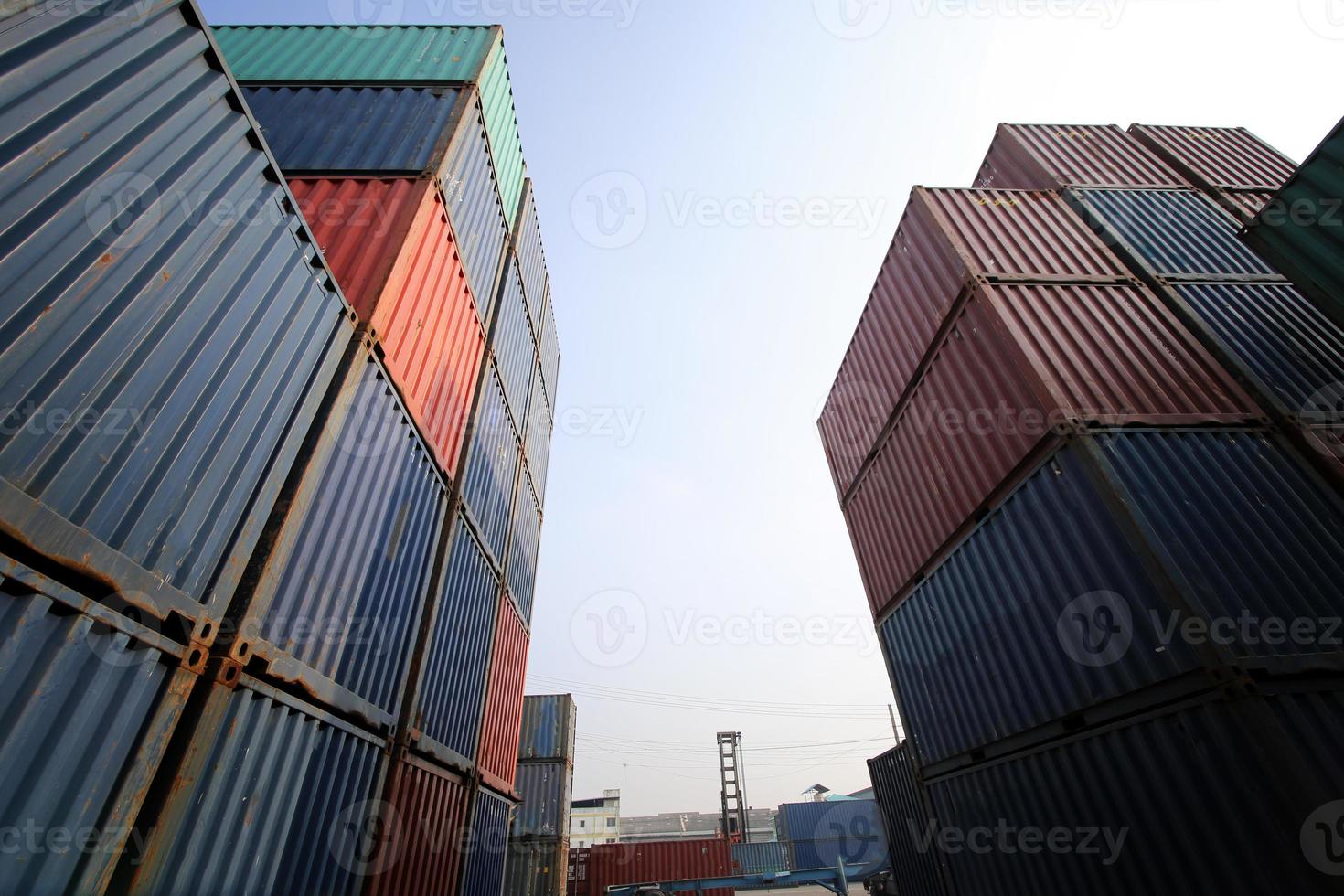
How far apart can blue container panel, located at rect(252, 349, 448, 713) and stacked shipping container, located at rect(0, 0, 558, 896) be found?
3 centimetres

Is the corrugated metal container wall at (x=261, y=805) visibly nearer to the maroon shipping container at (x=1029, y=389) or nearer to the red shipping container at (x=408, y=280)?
the red shipping container at (x=408, y=280)

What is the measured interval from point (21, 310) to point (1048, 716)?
24.9 feet

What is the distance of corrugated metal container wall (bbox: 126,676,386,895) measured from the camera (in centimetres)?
295

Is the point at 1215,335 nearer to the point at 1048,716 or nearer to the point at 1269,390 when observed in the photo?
the point at 1269,390

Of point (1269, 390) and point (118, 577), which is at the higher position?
point (1269, 390)

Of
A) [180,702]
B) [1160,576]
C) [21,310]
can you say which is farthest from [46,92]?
[1160,576]

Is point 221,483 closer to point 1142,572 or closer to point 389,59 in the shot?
point 1142,572

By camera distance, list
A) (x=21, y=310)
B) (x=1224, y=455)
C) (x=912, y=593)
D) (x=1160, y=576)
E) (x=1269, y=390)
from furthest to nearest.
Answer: (x=912, y=593) → (x=1269, y=390) → (x=1224, y=455) → (x=1160, y=576) → (x=21, y=310)

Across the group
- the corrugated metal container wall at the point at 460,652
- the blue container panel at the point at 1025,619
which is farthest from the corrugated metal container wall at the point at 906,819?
the corrugated metal container wall at the point at 460,652

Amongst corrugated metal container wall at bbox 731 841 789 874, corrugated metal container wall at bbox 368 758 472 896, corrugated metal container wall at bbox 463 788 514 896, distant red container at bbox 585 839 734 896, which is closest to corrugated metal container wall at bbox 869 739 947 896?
corrugated metal container wall at bbox 463 788 514 896

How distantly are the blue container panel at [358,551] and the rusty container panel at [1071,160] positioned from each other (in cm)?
994

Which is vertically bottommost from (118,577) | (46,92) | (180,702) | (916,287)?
(180,702)

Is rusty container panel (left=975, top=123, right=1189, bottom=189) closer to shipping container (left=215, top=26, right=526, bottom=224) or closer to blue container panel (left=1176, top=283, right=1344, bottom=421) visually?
blue container panel (left=1176, top=283, right=1344, bottom=421)

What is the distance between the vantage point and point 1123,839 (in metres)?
4.74
